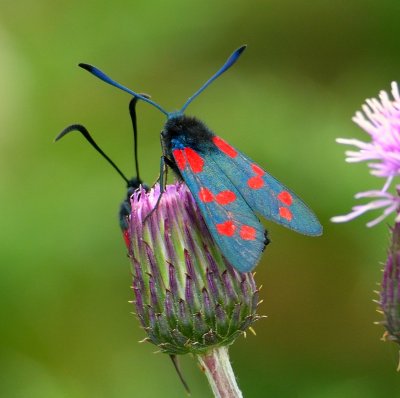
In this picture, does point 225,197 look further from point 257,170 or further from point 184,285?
point 184,285

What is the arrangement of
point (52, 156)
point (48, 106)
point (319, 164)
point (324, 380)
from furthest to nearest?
point (48, 106)
point (52, 156)
point (319, 164)
point (324, 380)

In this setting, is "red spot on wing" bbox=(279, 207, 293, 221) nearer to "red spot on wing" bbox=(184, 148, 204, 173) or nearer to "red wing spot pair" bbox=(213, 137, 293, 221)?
"red wing spot pair" bbox=(213, 137, 293, 221)

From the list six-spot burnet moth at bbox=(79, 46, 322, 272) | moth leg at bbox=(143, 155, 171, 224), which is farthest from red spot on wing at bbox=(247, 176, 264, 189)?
moth leg at bbox=(143, 155, 171, 224)

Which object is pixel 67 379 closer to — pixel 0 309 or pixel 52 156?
pixel 0 309

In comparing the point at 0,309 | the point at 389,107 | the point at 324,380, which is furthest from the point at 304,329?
the point at 389,107

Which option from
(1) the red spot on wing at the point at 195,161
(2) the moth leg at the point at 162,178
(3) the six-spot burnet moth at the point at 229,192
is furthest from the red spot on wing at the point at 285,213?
(2) the moth leg at the point at 162,178

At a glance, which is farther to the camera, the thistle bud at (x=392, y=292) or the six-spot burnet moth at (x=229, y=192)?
the six-spot burnet moth at (x=229, y=192)

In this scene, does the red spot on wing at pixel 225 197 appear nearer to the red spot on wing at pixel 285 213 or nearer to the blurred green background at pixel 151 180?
the red spot on wing at pixel 285 213
